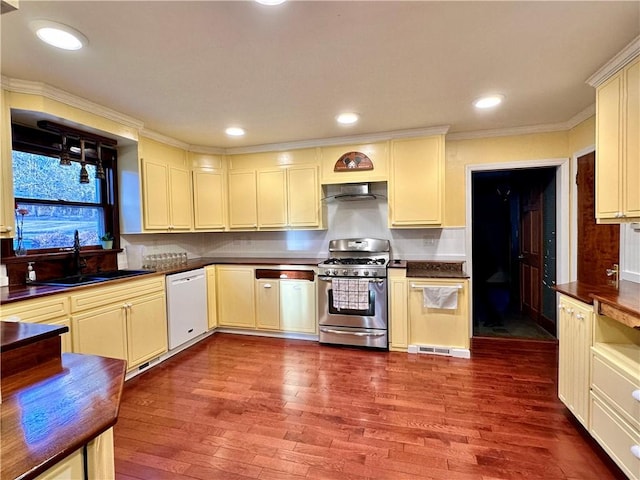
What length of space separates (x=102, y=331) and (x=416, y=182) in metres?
3.23

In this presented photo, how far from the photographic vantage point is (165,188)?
355 cm

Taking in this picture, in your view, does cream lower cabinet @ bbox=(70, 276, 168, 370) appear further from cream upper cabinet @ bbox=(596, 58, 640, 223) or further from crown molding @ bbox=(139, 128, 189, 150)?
cream upper cabinet @ bbox=(596, 58, 640, 223)

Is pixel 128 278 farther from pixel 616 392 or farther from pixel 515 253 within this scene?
pixel 515 253

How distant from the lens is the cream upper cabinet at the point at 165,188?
3.31 meters

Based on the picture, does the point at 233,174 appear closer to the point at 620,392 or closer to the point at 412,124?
the point at 412,124

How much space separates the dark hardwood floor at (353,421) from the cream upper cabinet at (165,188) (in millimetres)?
1504

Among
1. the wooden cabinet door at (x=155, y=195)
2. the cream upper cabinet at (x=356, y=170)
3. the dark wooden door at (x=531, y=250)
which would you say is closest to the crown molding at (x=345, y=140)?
the cream upper cabinet at (x=356, y=170)

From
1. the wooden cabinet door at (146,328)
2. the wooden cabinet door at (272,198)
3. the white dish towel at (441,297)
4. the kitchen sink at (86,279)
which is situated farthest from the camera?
the wooden cabinet door at (272,198)

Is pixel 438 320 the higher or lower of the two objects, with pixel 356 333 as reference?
higher

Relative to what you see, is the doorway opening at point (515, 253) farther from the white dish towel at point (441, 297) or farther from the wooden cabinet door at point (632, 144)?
the wooden cabinet door at point (632, 144)

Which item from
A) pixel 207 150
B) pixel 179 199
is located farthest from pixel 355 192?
pixel 179 199

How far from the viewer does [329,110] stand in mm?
2799

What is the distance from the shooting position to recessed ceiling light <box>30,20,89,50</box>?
1591mm

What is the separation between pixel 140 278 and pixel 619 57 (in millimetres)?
3866
